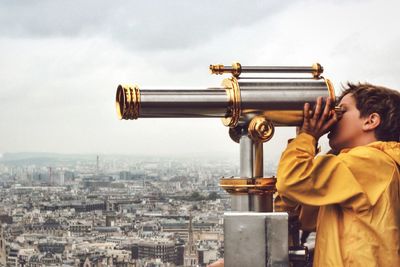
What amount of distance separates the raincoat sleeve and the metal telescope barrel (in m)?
0.08

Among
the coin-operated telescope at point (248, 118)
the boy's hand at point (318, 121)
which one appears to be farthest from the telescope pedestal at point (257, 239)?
the boy's hand at point (318, 121)

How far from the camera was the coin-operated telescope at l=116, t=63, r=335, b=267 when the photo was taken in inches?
42.3

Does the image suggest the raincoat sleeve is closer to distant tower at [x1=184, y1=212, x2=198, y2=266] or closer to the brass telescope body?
the brass telescope body

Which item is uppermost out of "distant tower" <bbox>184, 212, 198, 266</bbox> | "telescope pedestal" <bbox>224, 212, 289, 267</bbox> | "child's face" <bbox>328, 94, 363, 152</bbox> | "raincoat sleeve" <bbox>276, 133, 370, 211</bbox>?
"child's face" <bbox>328, 94, 363, 152</bbox>

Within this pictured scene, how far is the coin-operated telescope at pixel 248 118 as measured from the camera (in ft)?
3.52

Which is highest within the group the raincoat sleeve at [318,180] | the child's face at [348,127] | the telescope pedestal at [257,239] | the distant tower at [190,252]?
the child's face at [348,127]

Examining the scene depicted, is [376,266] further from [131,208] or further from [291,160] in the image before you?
[131,208]

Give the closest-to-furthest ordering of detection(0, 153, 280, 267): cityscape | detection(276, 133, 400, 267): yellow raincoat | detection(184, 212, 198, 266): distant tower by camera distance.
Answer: detection(276, 133, 400, 267): yellow raincoat
detection(0, 153, 280, 267): cityscape
detection(184, 212, 198, 266): distant tower

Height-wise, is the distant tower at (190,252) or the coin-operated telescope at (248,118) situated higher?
the coin-operated telescope at (248,118)

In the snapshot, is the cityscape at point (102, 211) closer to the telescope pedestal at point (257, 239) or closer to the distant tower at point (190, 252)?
the distant tower at point (190, 252)

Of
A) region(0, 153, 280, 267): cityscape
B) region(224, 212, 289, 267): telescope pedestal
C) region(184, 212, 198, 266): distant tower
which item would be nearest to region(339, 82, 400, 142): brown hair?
region(224, 212, 289, 267): telescope pedestal

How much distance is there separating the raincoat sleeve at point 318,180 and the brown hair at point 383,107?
9 centimetres

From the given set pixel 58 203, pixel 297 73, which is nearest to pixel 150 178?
pixel 58 203

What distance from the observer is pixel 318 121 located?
1079 millimetres
